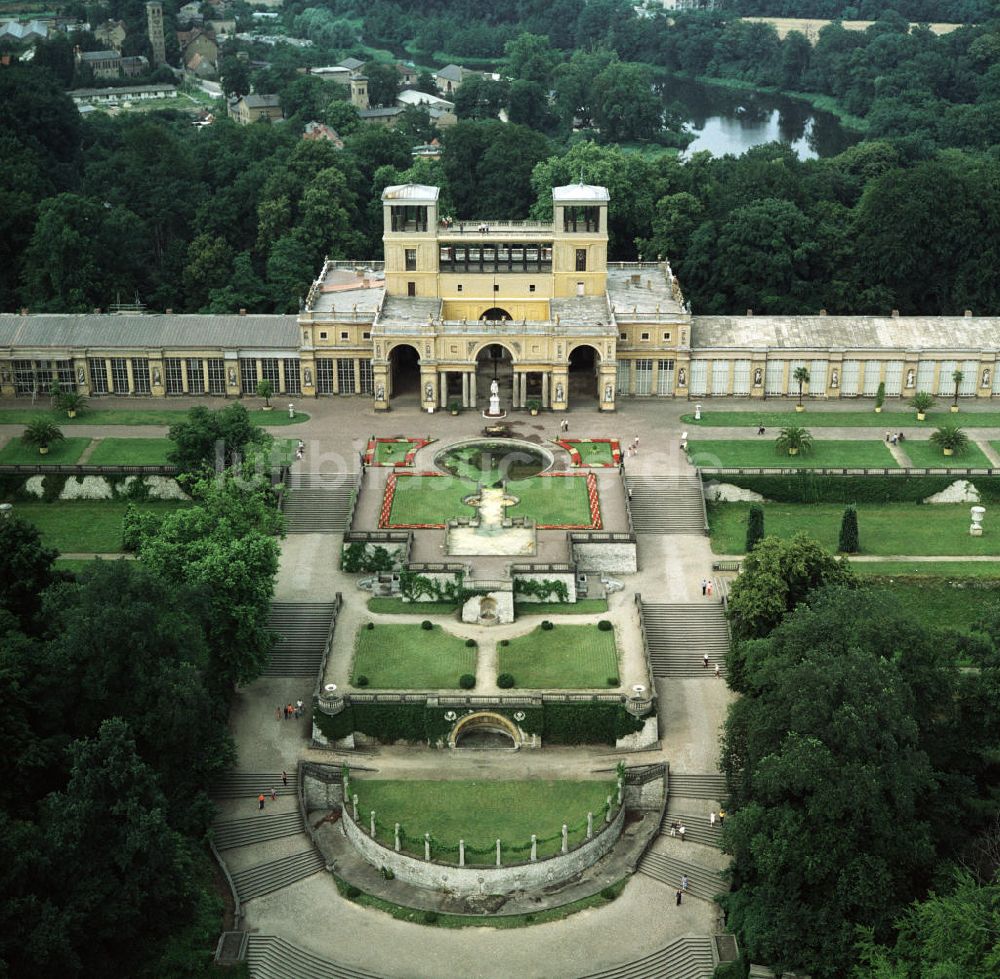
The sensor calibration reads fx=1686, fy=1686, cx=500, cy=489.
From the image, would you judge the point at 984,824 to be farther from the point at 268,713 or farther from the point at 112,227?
the point at 112,227

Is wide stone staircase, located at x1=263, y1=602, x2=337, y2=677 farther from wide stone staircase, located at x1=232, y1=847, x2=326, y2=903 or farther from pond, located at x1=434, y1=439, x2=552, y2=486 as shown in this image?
pond, located at x1=434, y1=439, x2=552, y2=486

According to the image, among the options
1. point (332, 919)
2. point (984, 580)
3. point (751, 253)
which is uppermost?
point (751, 253)

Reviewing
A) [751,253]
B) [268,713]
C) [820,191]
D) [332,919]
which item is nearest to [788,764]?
[332,919]

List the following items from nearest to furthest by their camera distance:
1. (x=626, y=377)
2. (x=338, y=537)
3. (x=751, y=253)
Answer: (x=338, y=537), (x=626, y=377), (x=751, y=253)

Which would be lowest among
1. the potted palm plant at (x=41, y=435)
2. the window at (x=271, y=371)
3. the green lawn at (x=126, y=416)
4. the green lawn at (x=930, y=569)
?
the green lawn at (x=930, y=569)

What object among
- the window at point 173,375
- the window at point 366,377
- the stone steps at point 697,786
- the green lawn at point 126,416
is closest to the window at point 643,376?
the window at point 366,377

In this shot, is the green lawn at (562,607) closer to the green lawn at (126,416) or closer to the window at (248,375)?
the green lawn at (126,416)

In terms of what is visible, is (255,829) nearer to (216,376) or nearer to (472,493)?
(472,493)

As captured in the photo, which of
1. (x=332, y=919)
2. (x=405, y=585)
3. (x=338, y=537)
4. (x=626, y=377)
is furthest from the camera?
(x=626, y=377)
